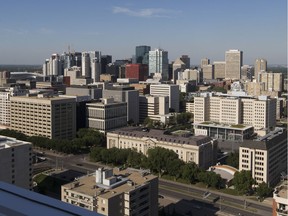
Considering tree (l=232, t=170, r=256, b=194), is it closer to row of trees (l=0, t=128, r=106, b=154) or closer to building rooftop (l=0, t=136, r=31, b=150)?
building rooftop (l=0, t=136, r=31, b=150)

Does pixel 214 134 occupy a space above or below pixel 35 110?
below

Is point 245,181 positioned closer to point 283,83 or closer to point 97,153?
point 97,153

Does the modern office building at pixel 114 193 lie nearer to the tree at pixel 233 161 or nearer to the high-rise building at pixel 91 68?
the tree at pixel 233 161

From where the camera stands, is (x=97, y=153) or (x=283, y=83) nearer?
(x=97, y=153)

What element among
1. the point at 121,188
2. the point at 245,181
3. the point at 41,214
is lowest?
the point at 245,181

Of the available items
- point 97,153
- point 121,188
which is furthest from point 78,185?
point 97,153

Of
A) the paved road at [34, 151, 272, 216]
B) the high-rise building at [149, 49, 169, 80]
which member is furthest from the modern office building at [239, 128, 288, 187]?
the high-rise building at [149, 49, 169, 80]
